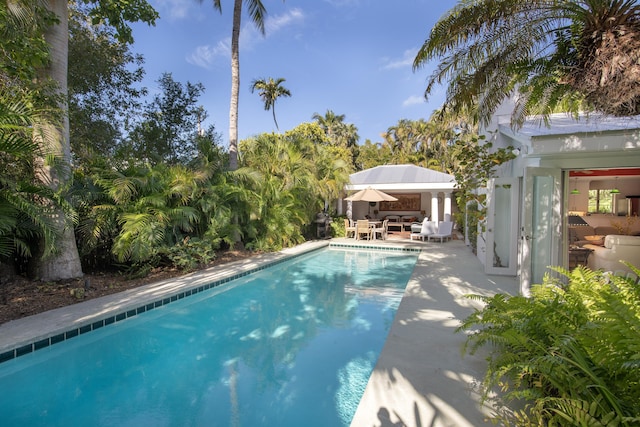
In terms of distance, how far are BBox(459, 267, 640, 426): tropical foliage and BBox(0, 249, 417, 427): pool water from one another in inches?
64.6

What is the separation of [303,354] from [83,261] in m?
6.69

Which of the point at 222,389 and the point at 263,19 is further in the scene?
the point at 263,19

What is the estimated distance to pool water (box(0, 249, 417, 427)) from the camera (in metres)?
3.62

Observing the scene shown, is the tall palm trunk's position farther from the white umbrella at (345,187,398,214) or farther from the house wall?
the house wall

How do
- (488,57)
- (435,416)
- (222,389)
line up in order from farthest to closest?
(488,57), (222,389), (435,416)

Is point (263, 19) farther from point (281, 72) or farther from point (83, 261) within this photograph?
point (281, 72)

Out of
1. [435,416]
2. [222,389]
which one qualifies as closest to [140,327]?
[222,389]

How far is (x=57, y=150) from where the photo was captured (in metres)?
6.73

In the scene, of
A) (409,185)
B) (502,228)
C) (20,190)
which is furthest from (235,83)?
(409,185)

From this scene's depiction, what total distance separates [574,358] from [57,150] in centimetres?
857

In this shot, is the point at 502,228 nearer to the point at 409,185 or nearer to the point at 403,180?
the point at 409,185

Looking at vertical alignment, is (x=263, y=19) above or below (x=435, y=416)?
above

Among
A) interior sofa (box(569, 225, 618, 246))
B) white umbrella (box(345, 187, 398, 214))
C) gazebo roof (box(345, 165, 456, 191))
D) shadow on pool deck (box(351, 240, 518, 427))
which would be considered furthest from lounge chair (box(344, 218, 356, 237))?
shadow on pool deck (box(351, 240, 518, 427))

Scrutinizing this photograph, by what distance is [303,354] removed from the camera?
16.3 ft
